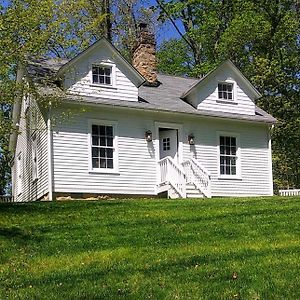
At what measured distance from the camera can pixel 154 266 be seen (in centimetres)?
824

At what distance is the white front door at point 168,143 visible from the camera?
834 inches

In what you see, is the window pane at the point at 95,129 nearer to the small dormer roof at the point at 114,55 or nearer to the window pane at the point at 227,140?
the small dormer roof at the point at 114,55

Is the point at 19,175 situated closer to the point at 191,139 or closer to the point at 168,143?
the point at 168,143

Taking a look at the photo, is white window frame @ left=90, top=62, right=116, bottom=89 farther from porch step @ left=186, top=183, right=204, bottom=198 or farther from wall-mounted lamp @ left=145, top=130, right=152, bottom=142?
porch step @ left=186, top=183, right=204, bottom=198

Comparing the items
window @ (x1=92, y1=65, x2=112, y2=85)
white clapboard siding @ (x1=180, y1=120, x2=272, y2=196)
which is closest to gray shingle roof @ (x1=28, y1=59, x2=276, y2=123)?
white clapboard siding @ (x1=180, y1=120, x2=272, y2=196)

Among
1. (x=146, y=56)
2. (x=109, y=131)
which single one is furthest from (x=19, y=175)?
(x=146, y=56)

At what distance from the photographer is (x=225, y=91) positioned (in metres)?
22.7

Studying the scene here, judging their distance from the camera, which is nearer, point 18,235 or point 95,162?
point 18,235

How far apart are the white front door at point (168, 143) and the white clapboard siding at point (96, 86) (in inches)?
63.3

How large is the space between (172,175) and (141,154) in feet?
4.12

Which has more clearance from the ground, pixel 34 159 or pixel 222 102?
pixel 222 102

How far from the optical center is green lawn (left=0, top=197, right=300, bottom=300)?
23.0ft

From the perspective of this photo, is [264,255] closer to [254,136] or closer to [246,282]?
[246,282]

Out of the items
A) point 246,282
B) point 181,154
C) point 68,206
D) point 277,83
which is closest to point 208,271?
point 246,282
